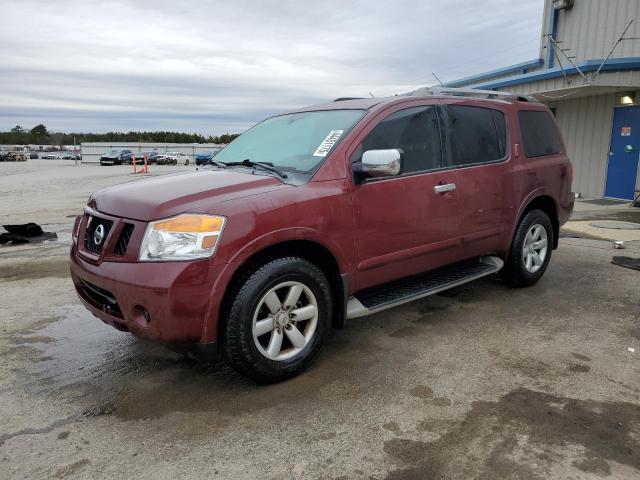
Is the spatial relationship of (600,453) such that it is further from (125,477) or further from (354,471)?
(125,477)

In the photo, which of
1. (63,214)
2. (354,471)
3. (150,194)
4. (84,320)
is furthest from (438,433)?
(63,214)

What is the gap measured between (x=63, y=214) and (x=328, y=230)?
984 centimetres

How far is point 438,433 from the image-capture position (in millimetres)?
2703

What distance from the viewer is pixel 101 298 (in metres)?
3.29

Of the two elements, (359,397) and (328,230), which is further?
(328,230)

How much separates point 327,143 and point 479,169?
5.06 ft

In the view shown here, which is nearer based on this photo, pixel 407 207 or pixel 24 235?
pixel 407 207

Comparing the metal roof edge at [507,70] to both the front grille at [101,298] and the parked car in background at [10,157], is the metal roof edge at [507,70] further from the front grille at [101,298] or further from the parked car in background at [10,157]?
the parked car in background at [10,157]

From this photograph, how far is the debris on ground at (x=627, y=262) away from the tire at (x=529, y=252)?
1.36m

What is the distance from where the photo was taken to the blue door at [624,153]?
11.6 metres

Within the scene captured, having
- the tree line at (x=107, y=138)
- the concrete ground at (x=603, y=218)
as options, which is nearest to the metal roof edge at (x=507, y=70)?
the concrete ground at (x=603, y=218)

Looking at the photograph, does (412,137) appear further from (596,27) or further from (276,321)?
(596,27)

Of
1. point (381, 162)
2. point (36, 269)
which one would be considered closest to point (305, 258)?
point (381, 162)

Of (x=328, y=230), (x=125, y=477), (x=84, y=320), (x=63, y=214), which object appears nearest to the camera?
(x=125, y=477)
